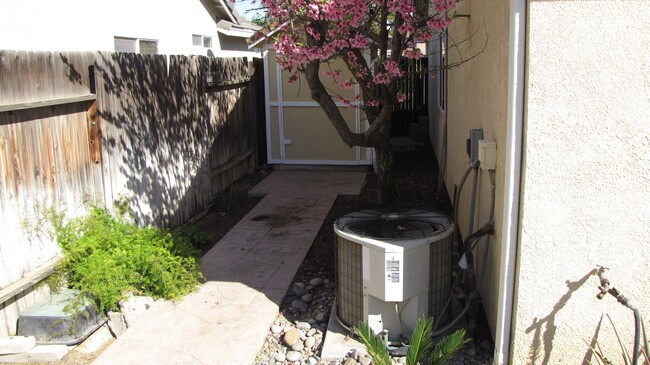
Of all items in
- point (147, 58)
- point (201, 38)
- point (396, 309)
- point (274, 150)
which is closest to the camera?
point (396, 309)

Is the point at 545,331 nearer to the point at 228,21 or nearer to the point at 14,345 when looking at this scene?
the point at 14,345

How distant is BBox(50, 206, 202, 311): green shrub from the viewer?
518cm

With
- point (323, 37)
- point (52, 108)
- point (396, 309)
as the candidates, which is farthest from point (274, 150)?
point (396, 309)

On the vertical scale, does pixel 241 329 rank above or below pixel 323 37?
below

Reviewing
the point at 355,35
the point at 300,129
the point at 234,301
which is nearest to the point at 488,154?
Result: the point at 355,35

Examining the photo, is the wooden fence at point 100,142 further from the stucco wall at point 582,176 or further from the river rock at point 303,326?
the stucco wall at point 582,176

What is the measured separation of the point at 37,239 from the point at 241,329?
1.83 metres

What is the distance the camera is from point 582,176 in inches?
141

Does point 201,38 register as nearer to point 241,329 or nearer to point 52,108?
point 52,108

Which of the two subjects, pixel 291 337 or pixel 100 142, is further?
pixel 100 142

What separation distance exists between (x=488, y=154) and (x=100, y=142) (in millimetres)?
3730

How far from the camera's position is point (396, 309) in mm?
4457

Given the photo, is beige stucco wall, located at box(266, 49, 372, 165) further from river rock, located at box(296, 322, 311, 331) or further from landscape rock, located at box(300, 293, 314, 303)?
river rock, located at box(296, 322, 311, 331)

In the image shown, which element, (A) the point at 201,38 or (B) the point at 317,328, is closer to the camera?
(B) the point at 317,328
